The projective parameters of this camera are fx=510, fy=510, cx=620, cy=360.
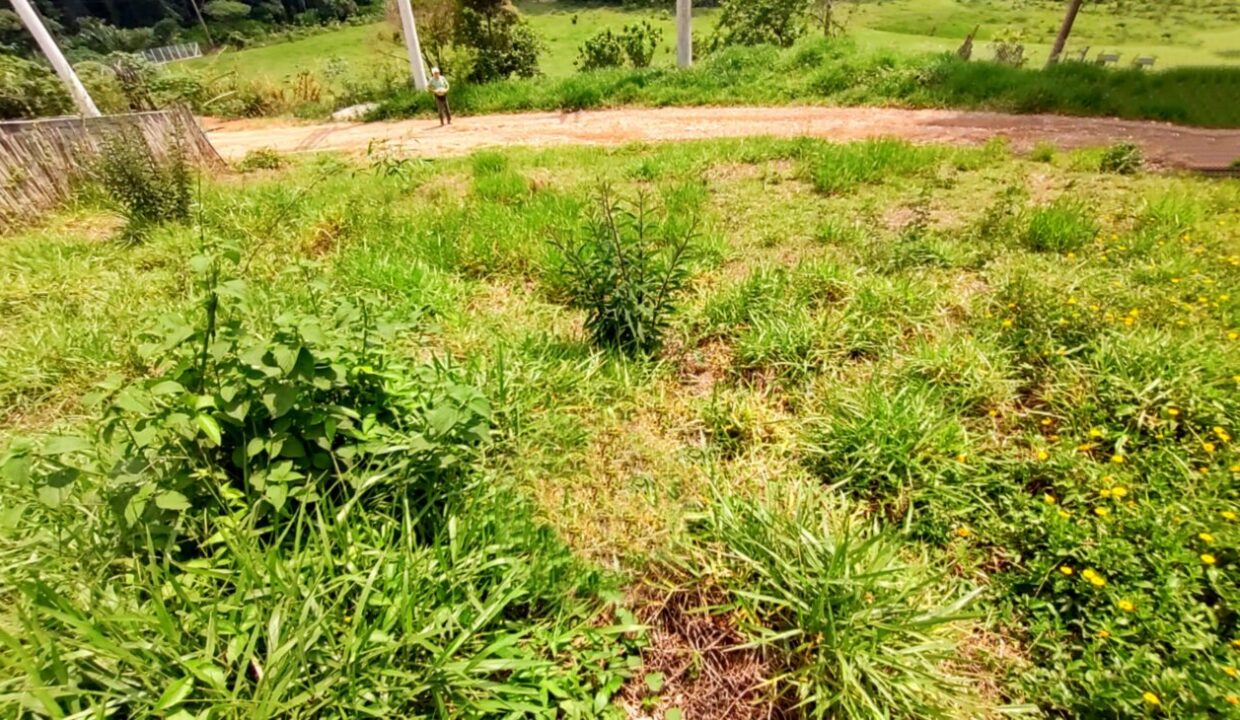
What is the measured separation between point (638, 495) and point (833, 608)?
0.96 meters

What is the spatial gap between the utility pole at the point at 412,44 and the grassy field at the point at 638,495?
34.7 ft

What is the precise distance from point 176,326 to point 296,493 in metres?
0.74

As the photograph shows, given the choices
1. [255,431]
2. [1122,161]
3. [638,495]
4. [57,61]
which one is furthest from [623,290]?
[57,61]

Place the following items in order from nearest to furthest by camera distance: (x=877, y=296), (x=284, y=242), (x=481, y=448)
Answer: (x=481, y=448) < (x=877, y=296) < (x=284, y=242)

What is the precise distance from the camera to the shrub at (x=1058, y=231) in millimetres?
4266

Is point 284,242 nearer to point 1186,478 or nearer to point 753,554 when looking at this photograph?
point 753,554

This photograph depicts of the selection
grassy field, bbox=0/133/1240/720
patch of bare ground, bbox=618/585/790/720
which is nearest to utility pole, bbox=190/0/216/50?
grassy field, bbox=0/133/1240/720

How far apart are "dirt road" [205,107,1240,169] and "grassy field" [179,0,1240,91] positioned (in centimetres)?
1794

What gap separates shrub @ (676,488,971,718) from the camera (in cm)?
167

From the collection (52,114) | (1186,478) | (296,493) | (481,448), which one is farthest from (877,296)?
(52,114)

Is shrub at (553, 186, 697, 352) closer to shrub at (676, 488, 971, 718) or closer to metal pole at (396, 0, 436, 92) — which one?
shrub at (676, 488, 971, 718)

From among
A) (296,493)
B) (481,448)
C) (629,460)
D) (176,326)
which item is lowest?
(629,460)

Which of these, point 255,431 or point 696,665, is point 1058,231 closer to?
point 696,665

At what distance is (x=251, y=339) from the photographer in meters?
2.01
